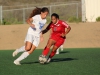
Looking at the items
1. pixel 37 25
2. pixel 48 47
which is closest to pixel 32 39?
pixel 37 25

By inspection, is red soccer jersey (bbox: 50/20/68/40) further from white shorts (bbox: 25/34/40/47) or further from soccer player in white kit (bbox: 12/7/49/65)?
white shorts (bbox: 25/34/40/47)

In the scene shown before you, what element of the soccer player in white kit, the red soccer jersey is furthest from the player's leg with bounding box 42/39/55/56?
the soccer player in white kit

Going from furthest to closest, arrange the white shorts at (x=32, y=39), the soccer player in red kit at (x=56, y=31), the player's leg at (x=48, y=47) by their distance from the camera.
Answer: the soccer player in red kit at (x=56, y=31)
the player's leg at (x=48, y=47)
the white shorts at (x=32, y=39)

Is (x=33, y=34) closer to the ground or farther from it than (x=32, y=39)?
farther from it

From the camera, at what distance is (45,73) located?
11086 millimetres

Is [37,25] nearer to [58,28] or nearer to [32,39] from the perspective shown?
[32,39]

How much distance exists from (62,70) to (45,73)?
918 mm

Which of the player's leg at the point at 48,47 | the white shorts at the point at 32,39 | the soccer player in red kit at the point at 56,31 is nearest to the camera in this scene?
the white shorts at the point at 32,39

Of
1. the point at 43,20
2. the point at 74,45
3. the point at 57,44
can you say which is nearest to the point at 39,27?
the point at 43,20

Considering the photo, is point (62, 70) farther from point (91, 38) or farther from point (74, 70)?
→ point (91, 38)

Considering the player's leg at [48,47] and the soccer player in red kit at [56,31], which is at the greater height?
the soccer player in red kit at [56,31]

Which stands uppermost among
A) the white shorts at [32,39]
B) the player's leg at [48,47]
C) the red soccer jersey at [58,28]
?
the red soccer jersey at [58,28]

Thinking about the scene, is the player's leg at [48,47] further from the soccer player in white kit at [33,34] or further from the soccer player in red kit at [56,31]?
the soccer player in white kit at [33,34]

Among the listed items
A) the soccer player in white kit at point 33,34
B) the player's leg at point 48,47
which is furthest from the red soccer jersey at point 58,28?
the soccer player in white kit at point 33,34
